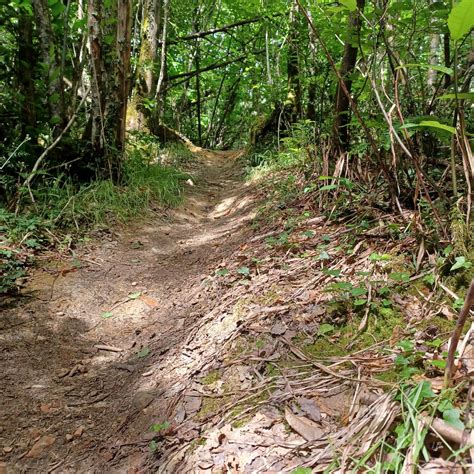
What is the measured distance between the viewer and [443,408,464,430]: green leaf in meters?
1.01

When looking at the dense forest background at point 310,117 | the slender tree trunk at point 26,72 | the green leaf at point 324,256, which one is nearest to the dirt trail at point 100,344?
the dense forest background at point 310,117

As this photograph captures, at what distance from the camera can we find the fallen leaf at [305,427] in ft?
4.29

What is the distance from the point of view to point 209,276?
3.20 metres

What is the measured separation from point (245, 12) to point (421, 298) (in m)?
10.8

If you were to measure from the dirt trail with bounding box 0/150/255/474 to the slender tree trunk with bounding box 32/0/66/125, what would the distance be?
68.3 inches

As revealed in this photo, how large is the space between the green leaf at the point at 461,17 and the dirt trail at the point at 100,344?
2.02m

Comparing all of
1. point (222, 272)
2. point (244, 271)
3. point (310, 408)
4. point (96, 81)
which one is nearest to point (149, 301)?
point (222, 272)

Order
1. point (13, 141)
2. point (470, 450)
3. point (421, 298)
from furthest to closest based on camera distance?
1. point (13, 141)
2. point (421, 298)
3. point (470, 450)

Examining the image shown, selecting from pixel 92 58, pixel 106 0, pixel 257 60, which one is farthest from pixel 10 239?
pixel 257 60

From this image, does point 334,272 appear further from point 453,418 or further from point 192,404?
point 453,418

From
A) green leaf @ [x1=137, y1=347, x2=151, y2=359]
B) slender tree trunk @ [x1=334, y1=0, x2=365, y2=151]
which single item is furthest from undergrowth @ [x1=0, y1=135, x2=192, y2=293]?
slender tree trunk @ [x1=334, y1=0, x2=365, y2=151]

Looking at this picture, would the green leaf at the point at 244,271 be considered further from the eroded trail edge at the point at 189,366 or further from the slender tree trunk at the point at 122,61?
the slender tree trunk at the point at 122,61

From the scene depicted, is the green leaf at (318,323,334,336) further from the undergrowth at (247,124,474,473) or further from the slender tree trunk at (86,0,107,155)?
the slender tree trunk at (86,0,107,155)

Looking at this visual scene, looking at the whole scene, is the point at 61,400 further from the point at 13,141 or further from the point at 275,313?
the point at 13,141
